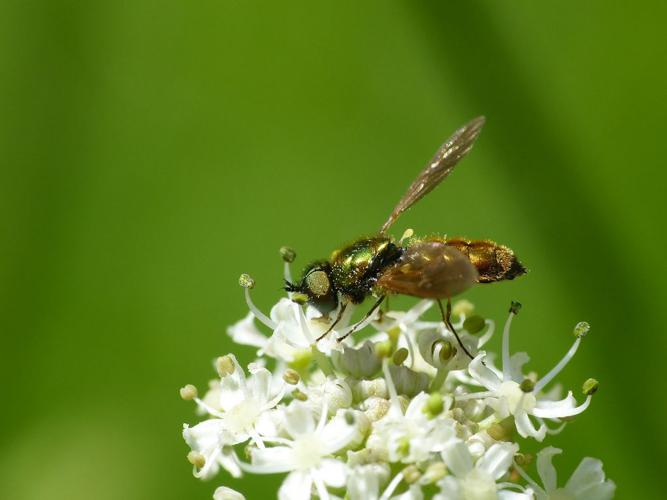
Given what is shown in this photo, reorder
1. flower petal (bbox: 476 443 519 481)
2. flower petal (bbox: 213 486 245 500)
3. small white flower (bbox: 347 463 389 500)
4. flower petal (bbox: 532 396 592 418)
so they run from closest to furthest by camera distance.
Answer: small white flower (bbox: 347 463 389 500) → flower petal (bbox: 476 443 519 481) → flower petal (bbox: 213 486 245 500) → flower petal (bbox: 532 396 592 418)

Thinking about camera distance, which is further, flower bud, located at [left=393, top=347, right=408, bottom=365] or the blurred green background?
the blurred green background

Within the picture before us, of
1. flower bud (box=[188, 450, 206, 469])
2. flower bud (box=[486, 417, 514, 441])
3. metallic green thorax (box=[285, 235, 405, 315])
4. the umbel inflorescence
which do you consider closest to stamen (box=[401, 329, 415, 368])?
the umbel inflorescence

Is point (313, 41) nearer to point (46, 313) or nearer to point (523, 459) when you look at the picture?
point (46, 313)

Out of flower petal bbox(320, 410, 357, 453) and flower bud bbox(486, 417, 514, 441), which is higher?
flower petal bbox(320, 410, 357, 453)

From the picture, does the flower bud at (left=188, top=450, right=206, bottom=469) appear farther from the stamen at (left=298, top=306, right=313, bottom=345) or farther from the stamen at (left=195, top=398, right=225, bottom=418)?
the stamen at (left=298, top=306, right=313, bottom=345)

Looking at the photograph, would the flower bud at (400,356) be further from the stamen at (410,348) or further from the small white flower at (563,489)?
the small white flower at (563,489)

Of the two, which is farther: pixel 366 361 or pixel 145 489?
pixel 145 489

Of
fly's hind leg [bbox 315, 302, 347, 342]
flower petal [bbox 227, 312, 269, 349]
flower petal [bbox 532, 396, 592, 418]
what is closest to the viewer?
flower petal [bbox 532, 396, 592, 418]

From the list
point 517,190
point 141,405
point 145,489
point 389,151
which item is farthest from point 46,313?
point 517,190
